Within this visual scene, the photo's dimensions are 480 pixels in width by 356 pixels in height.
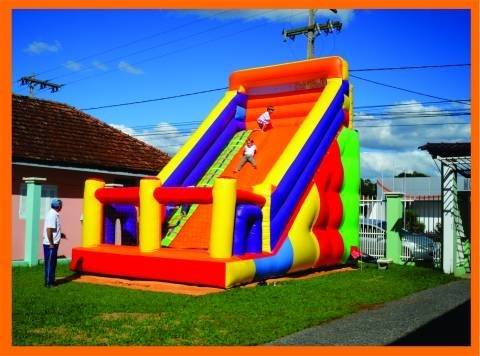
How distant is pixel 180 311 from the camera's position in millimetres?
7445

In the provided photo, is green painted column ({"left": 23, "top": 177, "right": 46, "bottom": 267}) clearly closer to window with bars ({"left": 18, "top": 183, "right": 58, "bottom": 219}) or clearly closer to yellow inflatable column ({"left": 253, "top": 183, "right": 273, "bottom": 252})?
window with bars ({"left": 18, "top": 183, "right": 58, "bottom": 219})

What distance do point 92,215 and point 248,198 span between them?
325 cm

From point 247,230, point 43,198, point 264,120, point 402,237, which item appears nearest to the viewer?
point 247,230

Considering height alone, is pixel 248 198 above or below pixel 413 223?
above

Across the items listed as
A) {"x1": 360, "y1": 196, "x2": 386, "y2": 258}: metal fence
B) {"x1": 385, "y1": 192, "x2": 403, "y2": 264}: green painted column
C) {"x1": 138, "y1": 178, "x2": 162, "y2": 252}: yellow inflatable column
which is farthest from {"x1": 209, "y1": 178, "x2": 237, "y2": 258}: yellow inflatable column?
{"x1": 360, "y1": 196, "x2": 386, "y2": 258}: metal fence

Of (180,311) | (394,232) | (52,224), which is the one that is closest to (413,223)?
(394,232)

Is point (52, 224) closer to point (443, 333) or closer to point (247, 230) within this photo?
point (247, 230)

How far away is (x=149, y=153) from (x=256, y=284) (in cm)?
900

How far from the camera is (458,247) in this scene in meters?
13.0

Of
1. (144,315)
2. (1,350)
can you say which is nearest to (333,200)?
(144,315)

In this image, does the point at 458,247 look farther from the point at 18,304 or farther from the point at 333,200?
the point at 18,304

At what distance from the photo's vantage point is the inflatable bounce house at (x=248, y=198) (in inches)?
374

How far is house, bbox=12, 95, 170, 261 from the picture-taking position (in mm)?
13648

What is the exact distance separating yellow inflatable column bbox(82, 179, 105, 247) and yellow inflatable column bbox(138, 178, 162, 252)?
1.38 m
